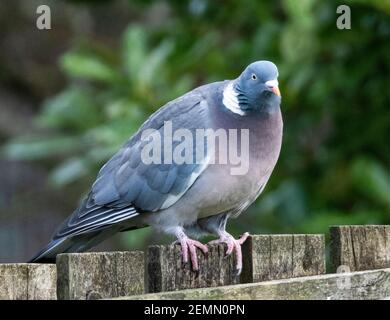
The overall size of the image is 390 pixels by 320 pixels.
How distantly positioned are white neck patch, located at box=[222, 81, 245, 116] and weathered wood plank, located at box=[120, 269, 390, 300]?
1.28 meters

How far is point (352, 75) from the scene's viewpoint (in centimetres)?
616

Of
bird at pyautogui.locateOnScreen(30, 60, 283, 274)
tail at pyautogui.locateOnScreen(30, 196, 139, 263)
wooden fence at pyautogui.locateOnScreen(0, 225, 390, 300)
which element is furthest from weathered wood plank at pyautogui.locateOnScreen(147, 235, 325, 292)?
tail at pyautogui.locateOnScreen(30, 196, 139, 263)

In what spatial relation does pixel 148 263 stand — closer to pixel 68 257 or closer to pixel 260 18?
pixel 68 257

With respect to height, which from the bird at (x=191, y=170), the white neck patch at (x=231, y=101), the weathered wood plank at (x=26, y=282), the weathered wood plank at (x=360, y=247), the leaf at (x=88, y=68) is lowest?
the weathered wood plank at (x=26, y=282)

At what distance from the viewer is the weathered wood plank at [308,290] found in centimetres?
295

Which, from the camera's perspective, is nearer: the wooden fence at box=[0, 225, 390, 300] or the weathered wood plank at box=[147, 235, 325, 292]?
the wooden fence at box=[0, 225, 390, 300]

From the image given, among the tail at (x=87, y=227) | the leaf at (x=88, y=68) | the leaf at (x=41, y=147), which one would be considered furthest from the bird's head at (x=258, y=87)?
the leaf at (x=41, y=147)

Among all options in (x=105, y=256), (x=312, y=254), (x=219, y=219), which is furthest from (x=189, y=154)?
(x=105, y=256)

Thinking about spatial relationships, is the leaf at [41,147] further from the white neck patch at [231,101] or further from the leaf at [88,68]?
the white neck patch at [231,101]

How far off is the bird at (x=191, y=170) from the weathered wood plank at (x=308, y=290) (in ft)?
3.49

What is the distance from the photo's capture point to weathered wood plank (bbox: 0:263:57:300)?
8.69 ft

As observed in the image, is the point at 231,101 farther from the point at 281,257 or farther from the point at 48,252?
the point at 281,257

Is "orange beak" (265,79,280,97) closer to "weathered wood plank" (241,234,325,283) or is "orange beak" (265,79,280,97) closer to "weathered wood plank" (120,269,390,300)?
"weathered wood plank" (241,234,325,283)

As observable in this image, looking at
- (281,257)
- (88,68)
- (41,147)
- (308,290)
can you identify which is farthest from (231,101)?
(41,147)
